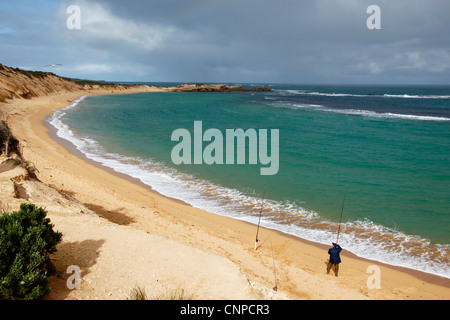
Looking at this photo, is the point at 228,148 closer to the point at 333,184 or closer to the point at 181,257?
the point at 333,184

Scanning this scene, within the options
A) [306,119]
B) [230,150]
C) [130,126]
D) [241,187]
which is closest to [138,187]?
[241,187]

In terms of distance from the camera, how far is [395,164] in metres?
20.3

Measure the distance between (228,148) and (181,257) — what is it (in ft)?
59.5

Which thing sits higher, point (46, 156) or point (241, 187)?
point (46, 156)

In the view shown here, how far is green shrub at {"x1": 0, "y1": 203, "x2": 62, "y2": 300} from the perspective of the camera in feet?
16.1

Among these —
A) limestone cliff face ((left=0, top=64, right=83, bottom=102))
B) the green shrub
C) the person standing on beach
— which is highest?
limestone cliff face ((left=0, top=64, right=83, bottom=102))

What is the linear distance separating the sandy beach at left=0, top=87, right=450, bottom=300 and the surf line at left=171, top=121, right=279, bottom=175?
24.3 ft

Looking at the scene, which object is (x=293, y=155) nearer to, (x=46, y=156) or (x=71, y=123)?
(x=46, y=156)

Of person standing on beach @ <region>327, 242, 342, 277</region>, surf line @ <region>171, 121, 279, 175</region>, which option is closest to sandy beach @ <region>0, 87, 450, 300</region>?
person standing on beach @ <region>327, 242, 342, 277</region>

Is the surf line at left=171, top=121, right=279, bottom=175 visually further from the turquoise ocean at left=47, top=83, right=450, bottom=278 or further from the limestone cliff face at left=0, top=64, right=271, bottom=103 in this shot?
the limestone cliff face at left=0, top=64, right=271, bottom=103
